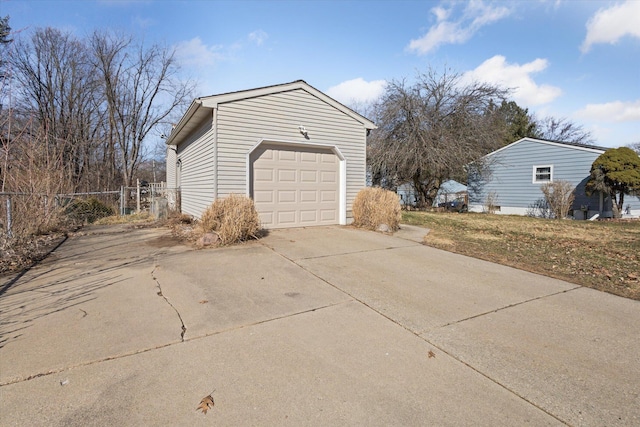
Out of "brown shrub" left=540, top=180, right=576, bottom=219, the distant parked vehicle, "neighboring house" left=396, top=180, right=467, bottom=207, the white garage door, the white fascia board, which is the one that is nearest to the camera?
the white fascia board

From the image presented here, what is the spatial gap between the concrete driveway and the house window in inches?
584

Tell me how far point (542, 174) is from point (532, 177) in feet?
1.54

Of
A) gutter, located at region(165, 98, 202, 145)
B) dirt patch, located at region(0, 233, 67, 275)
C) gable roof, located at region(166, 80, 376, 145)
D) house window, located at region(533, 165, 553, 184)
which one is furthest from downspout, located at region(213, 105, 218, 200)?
house window, located at region(533, 165, 553, 184)

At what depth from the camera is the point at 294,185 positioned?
29.3ft

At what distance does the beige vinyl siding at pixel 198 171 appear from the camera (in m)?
8.19

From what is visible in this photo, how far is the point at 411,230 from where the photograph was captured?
9.08m

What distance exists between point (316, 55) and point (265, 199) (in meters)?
6.66

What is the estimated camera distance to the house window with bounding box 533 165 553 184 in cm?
1628

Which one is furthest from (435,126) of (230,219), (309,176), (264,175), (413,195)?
(230,219)

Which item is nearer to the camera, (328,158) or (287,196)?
(287,196)

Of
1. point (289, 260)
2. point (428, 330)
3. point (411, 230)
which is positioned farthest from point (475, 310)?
point (411, 230)

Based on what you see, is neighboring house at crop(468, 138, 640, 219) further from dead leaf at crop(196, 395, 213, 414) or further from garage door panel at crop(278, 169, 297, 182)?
dead leaf at crop(196, 395, 213, 414)

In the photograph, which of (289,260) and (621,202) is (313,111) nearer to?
(289,260)

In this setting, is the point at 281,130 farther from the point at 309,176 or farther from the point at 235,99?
the point at 309,176
